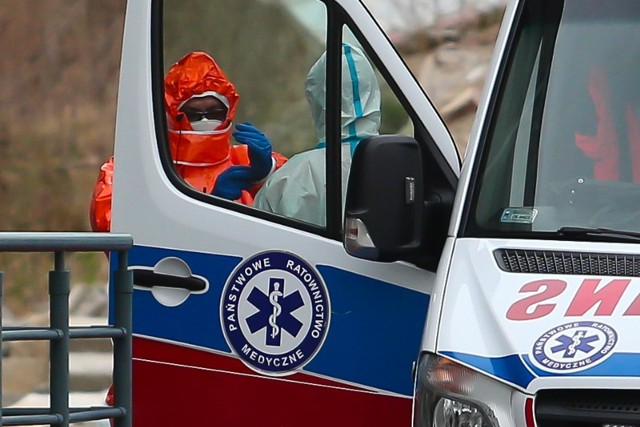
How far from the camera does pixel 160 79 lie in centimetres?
449

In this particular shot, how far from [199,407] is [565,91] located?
4.56ft

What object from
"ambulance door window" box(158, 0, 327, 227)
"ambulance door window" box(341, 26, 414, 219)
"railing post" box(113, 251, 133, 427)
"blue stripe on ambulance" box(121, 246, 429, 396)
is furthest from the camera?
"ambulance door window" box(158, 0, 327, 227)

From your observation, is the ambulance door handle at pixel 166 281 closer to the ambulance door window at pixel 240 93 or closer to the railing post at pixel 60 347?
the ambulance door window at pixel 240 93

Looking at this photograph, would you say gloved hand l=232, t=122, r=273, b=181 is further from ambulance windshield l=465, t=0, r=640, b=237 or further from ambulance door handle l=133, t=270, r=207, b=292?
ambulance windshield l=465, t=0, r=640, b=237

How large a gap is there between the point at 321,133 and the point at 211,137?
39 centimetres

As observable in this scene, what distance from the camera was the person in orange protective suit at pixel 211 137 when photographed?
174 inches

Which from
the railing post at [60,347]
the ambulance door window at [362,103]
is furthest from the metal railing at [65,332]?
the ambulance door window at [362,103]

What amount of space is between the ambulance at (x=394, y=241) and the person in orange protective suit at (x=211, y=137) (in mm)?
35

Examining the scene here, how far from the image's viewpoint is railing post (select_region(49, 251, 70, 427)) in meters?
3.72

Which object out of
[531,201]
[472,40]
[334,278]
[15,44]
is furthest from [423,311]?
[15,44]

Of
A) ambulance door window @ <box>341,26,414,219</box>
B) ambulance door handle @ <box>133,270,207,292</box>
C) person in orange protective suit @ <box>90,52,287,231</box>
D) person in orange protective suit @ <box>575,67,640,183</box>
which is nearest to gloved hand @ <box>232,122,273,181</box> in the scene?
person in orange protective suit @ <box>90,52,287,231</box>

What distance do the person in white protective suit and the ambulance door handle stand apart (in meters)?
0.28

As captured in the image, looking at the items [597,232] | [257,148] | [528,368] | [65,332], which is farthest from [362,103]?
[528,368]

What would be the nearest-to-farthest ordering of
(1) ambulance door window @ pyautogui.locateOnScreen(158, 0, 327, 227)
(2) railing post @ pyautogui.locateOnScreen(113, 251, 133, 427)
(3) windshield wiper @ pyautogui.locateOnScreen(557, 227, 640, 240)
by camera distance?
(3) windshield wiper @ pyautogui.locateOnScreen(557, 227, 640, 240) → (2) railing post @ pyautogui.locateOnScreen(113, 251, 133, 427) → (1) ambulance door window @ pyautogui.locateOnScreen(158, 0, 327, 227)
